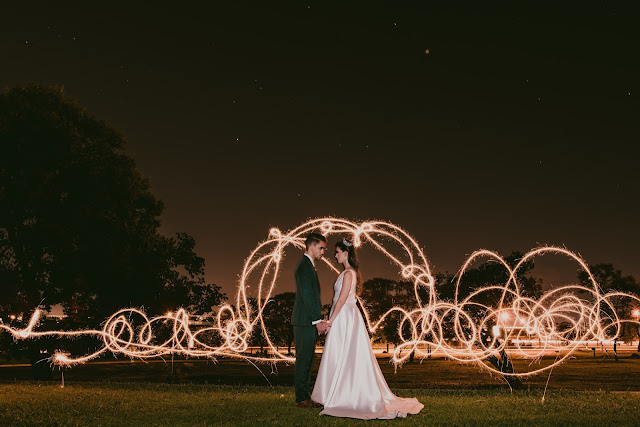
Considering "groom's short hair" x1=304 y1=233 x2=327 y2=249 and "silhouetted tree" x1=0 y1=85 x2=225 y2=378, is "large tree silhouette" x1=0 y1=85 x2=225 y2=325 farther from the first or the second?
"groom's short hair" x1=304 y1=233 x2=327 y2=249

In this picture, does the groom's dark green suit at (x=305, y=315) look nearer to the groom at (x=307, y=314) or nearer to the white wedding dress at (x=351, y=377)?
the groom at (x=307, y=314)

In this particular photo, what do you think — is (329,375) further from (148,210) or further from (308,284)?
(148,210)

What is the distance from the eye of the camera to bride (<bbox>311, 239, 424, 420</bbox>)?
26.7 feet

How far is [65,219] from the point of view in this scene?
843 inches

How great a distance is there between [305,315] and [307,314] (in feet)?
0.14

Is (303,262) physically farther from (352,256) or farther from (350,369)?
(350,369)

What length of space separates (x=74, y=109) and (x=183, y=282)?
809cm

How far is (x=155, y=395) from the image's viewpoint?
425 inches

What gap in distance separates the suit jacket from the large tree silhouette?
1429 cm

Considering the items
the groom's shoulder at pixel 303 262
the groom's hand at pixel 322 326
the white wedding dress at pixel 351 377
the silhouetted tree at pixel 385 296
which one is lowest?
the white wedding dress at pixel 351 377

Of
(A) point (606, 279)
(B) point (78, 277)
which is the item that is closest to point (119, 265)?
(B) point (78, 277)

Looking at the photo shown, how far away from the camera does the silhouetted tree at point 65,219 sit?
2098cm

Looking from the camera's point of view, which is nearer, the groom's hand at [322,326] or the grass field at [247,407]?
the grass field at [247,407]

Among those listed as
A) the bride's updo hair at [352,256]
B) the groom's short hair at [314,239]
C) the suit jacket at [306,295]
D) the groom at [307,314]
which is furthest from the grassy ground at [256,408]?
the groom's short hair at [314,239]
